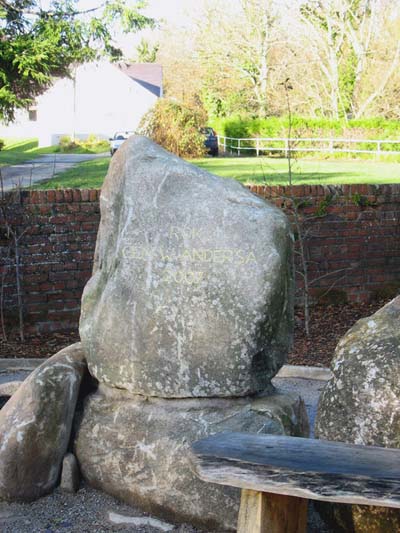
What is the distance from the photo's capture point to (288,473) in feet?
9.12

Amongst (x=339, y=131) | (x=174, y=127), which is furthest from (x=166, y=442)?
(x=339, y=131)

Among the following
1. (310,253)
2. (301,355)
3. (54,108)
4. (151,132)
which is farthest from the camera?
(54,108)

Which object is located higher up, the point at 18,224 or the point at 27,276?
the point at 18,224

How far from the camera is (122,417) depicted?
3951 millimetres

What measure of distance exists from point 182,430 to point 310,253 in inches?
197

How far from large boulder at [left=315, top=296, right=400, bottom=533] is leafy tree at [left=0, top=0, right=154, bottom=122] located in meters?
17.1

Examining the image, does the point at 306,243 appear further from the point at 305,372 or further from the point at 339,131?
the point at 339,131

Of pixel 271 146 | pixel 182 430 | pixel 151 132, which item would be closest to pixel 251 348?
pixel 182 430

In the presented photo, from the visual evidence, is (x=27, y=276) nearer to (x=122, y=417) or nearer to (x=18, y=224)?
(x=18, y=224)

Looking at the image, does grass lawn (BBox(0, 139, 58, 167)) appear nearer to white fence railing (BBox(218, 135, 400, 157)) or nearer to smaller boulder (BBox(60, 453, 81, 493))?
white fence railing (BBox(218, 135, 400, 157))

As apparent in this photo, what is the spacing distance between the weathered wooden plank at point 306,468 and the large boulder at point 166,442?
704 mm

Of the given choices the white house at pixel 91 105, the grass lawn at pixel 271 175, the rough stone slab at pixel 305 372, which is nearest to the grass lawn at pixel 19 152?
the white house at pixel 91 105

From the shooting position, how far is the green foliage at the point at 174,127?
25203 mm

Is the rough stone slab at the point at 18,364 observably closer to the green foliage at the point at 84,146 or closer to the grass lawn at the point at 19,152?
the grass lawn at the point at 19,152
